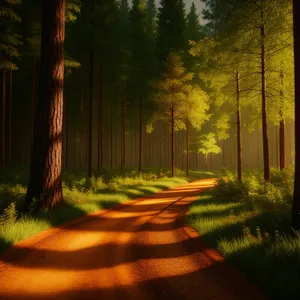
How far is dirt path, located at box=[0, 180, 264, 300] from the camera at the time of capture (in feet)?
11.8

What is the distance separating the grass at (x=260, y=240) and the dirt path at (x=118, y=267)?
0.25 meters

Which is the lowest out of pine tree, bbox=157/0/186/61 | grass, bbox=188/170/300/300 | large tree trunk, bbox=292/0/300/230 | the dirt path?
the dirt path

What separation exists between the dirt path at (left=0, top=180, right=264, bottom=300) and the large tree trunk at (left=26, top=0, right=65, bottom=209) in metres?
1.96

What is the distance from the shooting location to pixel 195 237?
6.22 meters

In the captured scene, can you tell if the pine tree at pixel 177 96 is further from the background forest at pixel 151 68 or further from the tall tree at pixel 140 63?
the tall tree at pixel 140 63

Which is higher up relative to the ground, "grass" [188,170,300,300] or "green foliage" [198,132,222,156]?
"green foliage" [198,132,222,156]

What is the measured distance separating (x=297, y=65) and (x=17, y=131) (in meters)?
33.6

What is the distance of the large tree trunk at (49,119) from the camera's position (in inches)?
334

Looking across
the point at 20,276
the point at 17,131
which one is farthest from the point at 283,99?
the point at 17,131

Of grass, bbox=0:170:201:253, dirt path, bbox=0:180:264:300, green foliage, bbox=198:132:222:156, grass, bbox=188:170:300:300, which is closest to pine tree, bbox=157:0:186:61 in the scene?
green foliage, bbox=198:132:222:156

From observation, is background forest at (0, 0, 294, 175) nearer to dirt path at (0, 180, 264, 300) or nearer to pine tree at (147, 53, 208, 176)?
pine tree at (147, 53, 208, 176)

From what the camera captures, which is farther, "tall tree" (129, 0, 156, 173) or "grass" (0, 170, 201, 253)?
"tall tree" (129, 0, 156, 173)

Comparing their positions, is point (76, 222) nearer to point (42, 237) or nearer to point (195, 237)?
point (42, 237)

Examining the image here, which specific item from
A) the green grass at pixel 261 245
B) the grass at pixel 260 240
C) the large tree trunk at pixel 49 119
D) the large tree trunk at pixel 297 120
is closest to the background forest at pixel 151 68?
the large tree trunk at pixel 49 119
